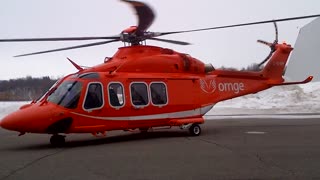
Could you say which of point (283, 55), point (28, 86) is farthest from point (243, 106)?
point (28, 86)

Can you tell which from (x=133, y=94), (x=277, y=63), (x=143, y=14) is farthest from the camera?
(x=277, y=63)

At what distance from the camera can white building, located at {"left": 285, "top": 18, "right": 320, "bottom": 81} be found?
167ft

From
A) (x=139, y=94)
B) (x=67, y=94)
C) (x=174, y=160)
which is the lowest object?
(x=174, y=160)

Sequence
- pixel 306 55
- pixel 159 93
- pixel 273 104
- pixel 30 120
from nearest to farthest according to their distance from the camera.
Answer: pixel 30 120
pixel 159 93
pixel 273 104
pixel 306 55

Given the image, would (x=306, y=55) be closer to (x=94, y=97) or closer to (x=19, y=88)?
(x=94, y=97)

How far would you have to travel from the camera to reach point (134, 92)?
530 inches

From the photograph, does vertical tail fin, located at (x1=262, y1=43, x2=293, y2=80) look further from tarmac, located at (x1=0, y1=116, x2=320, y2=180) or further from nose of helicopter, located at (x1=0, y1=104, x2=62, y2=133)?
nose of helicopter, located at (x1=0, y1=104, x2=62, y2=133)

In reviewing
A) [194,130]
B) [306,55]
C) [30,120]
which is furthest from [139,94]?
[306,55]

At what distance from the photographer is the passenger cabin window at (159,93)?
45.5ft

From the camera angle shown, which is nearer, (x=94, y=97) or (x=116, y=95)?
(x=94, y=97)

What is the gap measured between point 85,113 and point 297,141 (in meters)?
6.08

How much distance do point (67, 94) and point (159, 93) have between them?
3.33m

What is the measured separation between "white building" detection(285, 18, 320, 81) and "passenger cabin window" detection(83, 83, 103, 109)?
4245 cm

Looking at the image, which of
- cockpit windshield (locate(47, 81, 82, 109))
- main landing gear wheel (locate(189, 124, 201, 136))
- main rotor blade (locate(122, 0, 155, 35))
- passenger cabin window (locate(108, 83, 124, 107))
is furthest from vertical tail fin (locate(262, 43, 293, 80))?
cockpit windshield (locate(47, 81, 82, 109))
